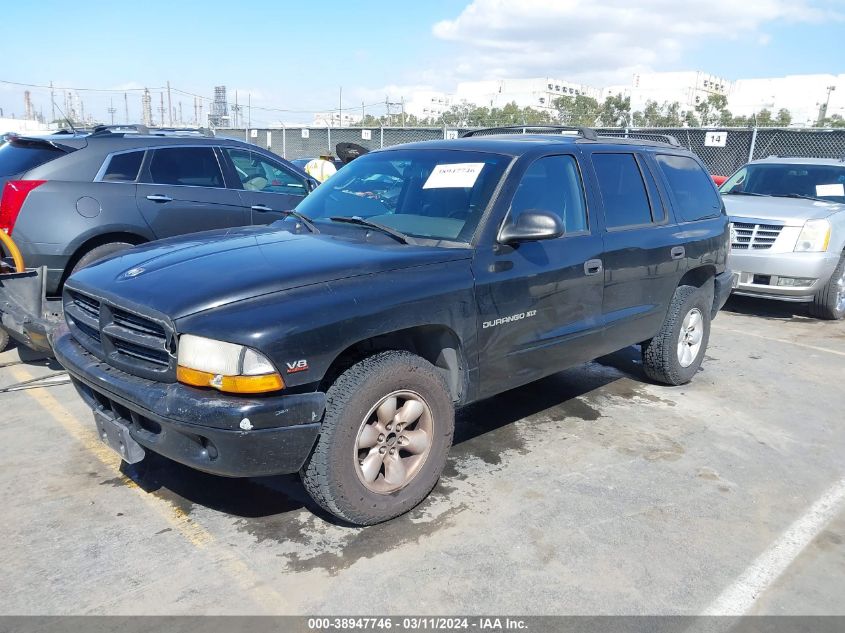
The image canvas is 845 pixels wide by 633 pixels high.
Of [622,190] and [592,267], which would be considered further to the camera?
[622,190]

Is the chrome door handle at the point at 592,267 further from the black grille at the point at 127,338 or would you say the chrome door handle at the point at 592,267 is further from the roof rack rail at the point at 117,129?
the roof rack rail at the point at 117,129

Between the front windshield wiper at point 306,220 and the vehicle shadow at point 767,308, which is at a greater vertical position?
the front windshield wiper at point 306,220

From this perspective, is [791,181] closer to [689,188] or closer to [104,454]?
[689,188]

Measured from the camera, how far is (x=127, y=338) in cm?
297

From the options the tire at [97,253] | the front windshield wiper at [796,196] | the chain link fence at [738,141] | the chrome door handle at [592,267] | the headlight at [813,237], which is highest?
the chain link fence at [738,141]

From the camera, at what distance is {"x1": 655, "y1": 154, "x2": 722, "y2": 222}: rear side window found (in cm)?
504

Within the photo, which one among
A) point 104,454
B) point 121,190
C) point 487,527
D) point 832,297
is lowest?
point 104,454

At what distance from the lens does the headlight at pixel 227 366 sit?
105 inches

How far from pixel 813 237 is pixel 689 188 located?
11.4ft

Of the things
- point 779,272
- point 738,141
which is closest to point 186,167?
point 779,272

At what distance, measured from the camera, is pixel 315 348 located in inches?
109

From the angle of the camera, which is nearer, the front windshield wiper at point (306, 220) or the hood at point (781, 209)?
the front windshield wiper at point (306, 220)

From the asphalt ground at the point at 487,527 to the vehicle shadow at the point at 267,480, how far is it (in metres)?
0.01

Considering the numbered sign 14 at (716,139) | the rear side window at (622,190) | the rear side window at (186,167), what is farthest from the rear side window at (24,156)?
the numbered sign 14 at (716,139)
